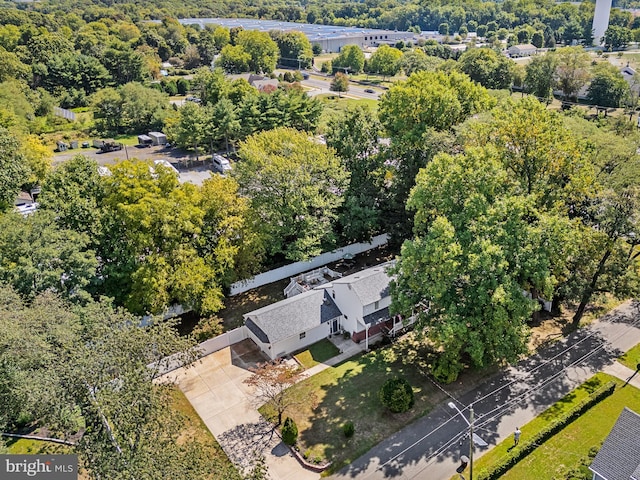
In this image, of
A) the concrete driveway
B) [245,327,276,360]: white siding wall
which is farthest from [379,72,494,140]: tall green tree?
the concrete driveway

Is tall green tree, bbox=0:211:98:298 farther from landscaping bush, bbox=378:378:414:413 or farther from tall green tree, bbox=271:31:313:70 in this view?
tall green tree, bbox=271:31:313:70

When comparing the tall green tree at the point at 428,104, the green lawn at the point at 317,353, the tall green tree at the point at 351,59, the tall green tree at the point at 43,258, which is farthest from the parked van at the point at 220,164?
the tall green tree at the point at 351,59

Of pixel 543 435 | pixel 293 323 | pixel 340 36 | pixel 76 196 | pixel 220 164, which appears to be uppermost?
pixel 340 36

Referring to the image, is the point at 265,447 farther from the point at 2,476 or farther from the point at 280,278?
the point at 280,278

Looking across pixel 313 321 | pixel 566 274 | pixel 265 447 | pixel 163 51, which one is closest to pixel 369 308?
pixel 313 321

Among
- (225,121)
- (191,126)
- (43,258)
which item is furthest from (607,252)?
(191,126)

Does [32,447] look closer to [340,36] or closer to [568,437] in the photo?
[568,437]
